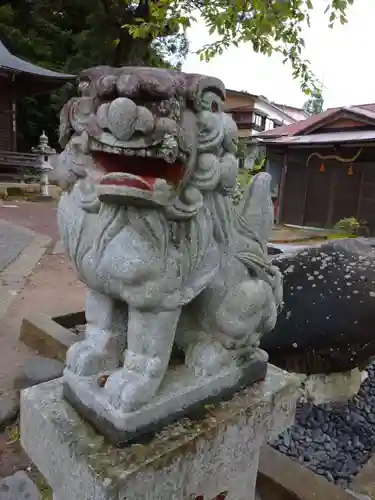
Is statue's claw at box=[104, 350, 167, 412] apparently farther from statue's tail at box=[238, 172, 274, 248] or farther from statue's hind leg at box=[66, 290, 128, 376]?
statue's tail at box=[238, 172, 274, 248]

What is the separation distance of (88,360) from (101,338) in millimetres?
64

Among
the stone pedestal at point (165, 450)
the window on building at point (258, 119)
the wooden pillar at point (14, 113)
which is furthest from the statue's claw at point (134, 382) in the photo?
the window on building at point (258, 119)

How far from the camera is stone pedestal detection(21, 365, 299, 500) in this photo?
0.92 meters

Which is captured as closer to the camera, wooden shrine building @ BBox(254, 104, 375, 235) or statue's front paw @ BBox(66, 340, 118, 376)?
statue's front paw @ BBox(66, 340, 118, 376)

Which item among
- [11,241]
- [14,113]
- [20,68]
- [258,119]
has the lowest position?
[11,241]

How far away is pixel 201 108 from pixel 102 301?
1.76ft

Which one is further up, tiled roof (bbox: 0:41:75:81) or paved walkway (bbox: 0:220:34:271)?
tiled roof (bbox: 0:41:75:81)

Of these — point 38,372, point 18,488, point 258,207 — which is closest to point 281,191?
point 38,372

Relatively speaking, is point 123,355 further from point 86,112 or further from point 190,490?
point 86,112

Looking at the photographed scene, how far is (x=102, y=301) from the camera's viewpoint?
3.56 ft

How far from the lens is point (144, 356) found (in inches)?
39.7

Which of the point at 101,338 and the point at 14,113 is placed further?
the point at 14,113

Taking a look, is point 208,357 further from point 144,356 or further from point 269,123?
point 269,123

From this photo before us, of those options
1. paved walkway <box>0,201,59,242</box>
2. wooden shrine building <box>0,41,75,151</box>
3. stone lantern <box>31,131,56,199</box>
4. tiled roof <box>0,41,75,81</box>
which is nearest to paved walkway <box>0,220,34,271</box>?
paved walkway <box>0,201,59,242</box>
